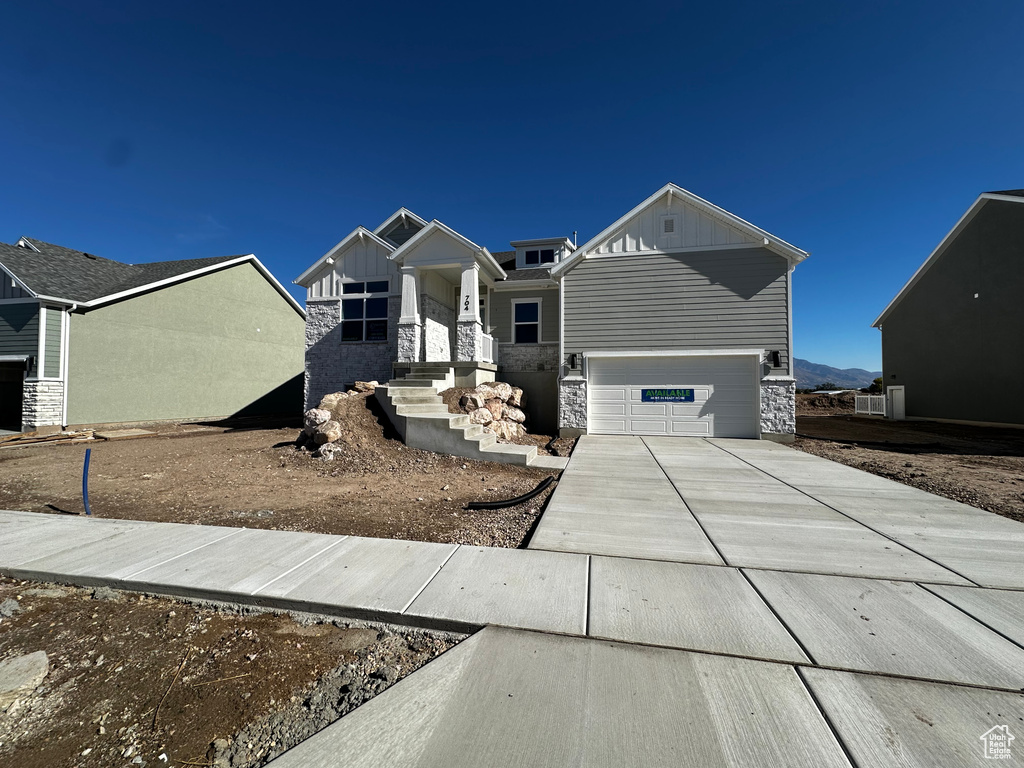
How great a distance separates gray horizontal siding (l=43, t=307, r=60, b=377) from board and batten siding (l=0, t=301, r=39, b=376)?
228 mm

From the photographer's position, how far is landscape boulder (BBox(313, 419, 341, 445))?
23.2 ft

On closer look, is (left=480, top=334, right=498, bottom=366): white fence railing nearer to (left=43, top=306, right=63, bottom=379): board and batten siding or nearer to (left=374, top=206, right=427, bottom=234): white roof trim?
(left=374, top=206, right=427, bottom=234): white roof trim

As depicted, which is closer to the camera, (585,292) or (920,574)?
(920,574)

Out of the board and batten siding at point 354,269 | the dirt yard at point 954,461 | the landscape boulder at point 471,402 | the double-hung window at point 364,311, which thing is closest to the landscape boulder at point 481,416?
the landscape boulder at point 471,402

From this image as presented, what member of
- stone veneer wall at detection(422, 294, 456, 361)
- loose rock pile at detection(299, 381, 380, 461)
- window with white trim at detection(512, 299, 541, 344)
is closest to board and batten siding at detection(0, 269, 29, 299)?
loose rock pile at detection(299, 381, 380, 461)

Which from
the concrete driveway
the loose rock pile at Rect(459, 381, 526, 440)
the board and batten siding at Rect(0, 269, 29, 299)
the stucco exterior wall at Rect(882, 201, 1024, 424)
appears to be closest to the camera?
the concrete driveway

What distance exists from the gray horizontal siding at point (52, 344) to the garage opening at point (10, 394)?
4942mm

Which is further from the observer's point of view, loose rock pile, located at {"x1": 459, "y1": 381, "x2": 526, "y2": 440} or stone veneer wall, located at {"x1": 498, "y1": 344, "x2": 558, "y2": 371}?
stone veneer wall, located at {"x1": 498, "y1": 344, "x2": 558, "y2": 371}

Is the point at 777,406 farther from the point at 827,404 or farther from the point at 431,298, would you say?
the point at 827,404

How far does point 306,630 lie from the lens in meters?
2.35

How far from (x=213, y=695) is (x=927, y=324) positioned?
80.4 feet

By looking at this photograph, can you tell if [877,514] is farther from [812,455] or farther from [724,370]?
[724,370]

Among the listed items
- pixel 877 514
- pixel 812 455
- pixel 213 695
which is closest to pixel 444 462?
pixel 213 695

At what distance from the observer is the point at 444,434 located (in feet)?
23.9
